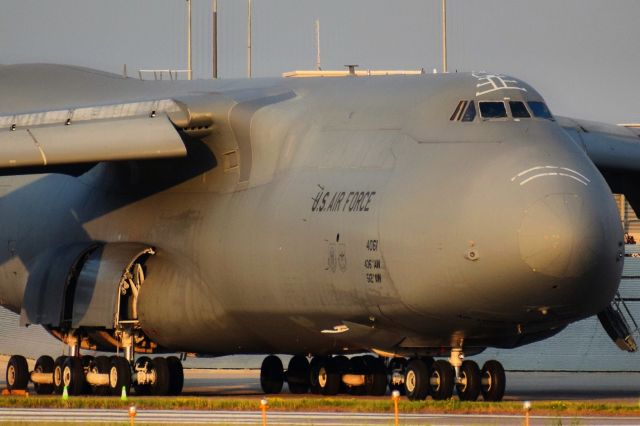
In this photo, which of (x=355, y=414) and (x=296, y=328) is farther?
(x=296, y=328)

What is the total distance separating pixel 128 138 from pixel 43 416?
265 inches

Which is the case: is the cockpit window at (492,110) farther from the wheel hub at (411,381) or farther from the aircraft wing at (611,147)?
the aircraft wing at (611,147)

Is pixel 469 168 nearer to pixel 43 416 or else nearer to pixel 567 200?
pixel 567 200

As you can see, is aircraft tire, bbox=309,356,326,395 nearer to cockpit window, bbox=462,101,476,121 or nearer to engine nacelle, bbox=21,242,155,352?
engine nacelle, bbox=21,242,155,352

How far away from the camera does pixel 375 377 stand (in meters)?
33.6

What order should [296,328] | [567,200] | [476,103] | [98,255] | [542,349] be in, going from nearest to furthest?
[567,200] < [476,103] < [296,328] < [98,255] < [542,349]

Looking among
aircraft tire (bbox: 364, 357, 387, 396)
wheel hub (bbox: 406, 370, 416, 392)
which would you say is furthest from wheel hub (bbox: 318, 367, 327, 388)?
wheel hub (bbox: 406, 370, 416, 392)

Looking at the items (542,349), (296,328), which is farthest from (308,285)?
(542,349)

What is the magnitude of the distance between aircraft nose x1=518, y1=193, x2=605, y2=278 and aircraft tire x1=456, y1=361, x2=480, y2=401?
3720 millimetres

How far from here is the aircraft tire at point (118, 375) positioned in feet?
108

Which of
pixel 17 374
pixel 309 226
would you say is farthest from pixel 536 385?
pixel 309 226

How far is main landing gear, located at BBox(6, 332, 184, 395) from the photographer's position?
108 feet

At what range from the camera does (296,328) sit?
3102 cm

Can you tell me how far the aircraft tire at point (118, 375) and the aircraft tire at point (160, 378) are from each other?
0.66 metres
